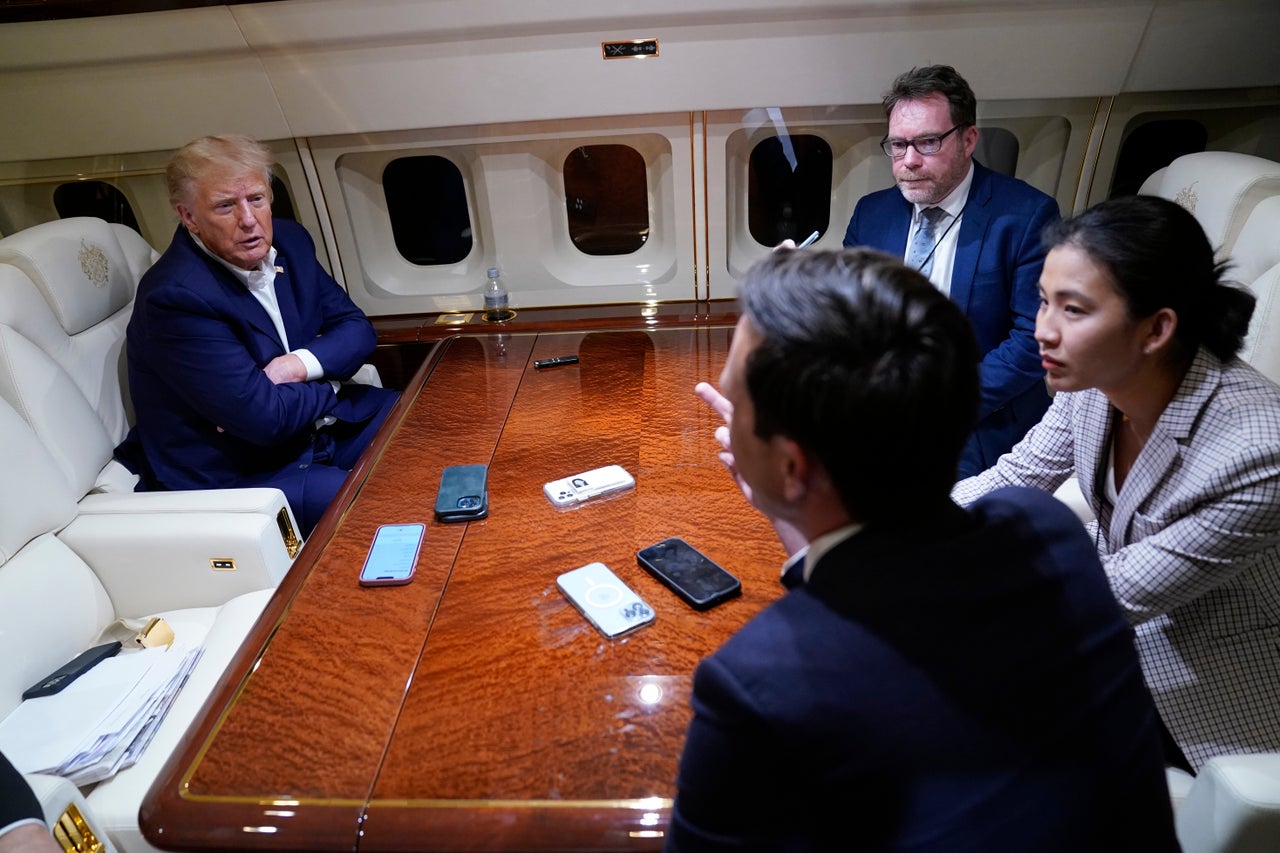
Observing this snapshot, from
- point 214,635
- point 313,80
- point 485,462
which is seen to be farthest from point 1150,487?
point 313,80

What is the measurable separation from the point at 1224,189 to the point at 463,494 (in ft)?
6.79

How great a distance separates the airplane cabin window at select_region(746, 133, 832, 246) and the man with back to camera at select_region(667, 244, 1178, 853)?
A: 7.78 feet

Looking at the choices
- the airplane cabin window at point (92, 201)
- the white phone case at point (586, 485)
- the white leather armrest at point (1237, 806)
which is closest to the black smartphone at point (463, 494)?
the white phone case at point (586, 485)

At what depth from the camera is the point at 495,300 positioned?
10.4 feet

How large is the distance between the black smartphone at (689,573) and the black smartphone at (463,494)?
0.39 metres

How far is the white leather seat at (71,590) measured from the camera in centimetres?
173

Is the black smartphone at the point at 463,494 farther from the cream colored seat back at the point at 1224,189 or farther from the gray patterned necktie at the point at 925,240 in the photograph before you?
the cream colored seat back at the point at 1224,189

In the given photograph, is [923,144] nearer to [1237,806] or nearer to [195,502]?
[1237,806]

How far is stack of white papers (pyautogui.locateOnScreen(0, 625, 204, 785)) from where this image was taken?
1.50 meters

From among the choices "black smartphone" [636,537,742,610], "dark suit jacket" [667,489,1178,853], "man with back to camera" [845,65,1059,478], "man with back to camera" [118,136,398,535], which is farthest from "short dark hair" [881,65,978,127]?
"man with back to camera" [118,136,398,535]

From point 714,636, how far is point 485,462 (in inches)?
30.9

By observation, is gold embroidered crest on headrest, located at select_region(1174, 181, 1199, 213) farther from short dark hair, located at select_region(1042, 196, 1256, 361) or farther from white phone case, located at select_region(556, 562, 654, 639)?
white phone case, located at select_region(556, 562, 654, 639)

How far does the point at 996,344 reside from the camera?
2.40 meters

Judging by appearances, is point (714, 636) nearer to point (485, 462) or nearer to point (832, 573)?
point (832, 573)
